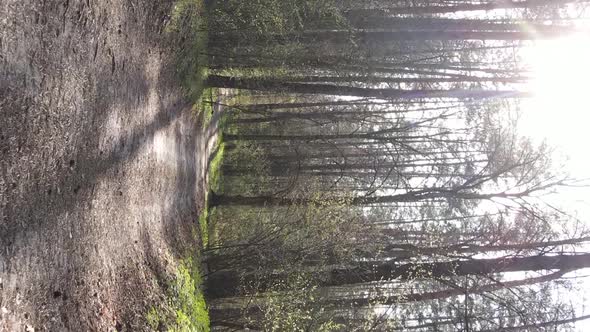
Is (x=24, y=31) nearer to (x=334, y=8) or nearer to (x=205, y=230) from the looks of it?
(x=334, y=8)

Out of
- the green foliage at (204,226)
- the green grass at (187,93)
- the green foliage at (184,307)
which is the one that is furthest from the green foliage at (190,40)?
the green foliage at (184,307)

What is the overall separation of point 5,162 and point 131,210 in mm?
3815

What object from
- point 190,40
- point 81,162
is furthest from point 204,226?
point 81,162

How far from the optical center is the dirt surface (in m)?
4.68

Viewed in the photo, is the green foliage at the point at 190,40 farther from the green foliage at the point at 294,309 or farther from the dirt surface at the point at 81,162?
the green foliage at the point at 294,309

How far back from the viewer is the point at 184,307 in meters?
10.3

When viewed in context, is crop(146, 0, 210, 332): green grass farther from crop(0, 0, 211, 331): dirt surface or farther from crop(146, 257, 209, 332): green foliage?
crop(0, 0, 211, 331): dirt surface

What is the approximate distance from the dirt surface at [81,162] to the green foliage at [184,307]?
0.35 m

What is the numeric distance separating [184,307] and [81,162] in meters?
5.15

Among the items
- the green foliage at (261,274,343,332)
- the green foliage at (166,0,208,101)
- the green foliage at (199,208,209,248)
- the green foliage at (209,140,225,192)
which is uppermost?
the green foliage at (166,0,208,101)

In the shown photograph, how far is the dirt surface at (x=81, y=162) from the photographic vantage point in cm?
468

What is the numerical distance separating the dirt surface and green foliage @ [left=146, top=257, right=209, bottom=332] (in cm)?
35

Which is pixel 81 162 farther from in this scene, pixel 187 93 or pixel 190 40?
pixel 187 93

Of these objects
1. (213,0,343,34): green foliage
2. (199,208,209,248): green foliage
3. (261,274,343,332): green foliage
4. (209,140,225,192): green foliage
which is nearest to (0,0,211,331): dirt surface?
(213,0,343,34): green foliage
